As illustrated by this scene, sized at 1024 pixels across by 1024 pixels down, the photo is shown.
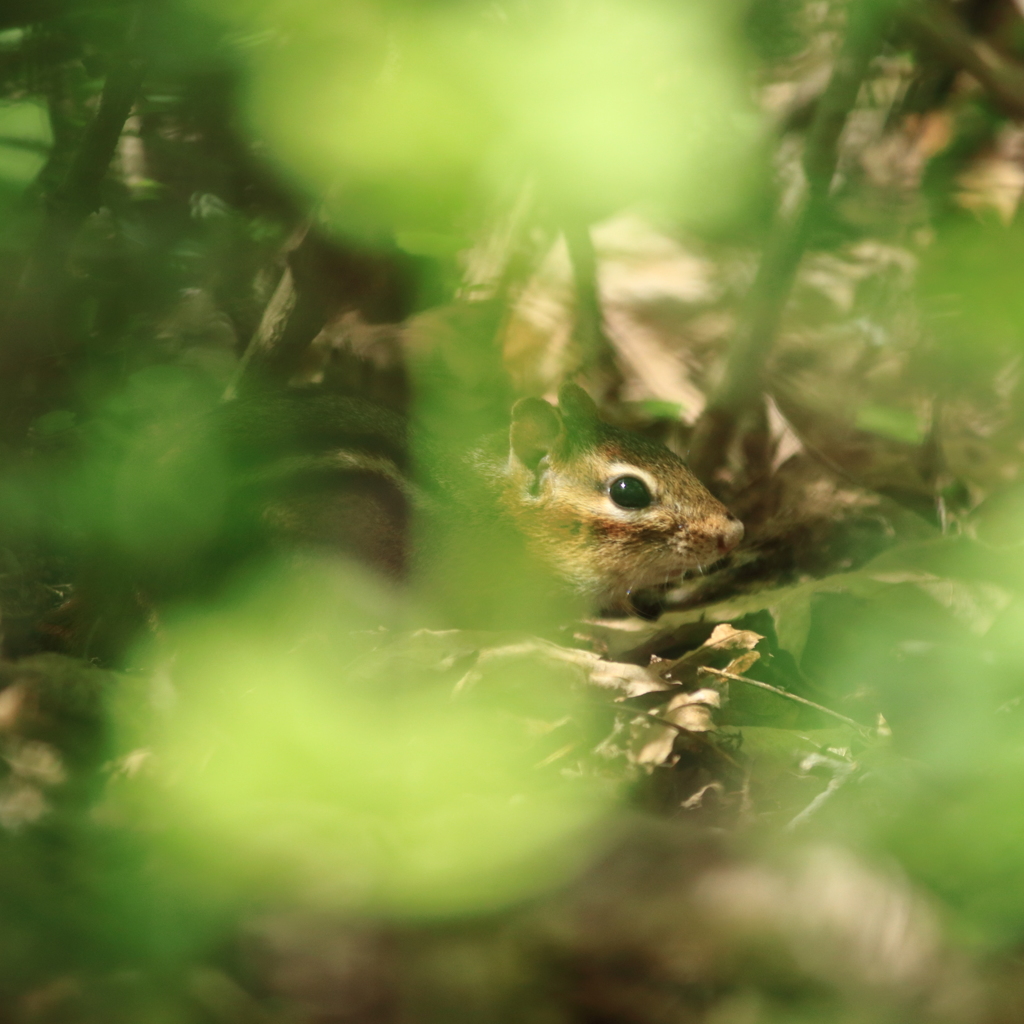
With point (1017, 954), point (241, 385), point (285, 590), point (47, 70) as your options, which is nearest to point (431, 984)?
point (1017, 954)

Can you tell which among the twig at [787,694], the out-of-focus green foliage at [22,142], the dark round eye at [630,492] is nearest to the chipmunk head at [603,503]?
the dark round eye at [630,492]

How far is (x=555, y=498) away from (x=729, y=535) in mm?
651

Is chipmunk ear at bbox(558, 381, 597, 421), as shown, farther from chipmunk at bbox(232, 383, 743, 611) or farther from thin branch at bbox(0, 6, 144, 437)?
thin branch at bbox(0, 6, 144, 437)

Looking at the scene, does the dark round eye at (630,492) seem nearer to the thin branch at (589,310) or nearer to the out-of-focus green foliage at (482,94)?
the thin branch at (589,310)

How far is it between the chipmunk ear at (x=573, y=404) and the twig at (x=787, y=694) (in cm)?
100

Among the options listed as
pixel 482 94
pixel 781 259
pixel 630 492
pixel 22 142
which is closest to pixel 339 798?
pixel 482 94

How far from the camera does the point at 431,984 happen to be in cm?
172

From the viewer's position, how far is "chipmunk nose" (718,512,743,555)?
10.7ft

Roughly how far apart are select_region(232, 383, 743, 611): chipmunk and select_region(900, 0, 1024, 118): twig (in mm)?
1617

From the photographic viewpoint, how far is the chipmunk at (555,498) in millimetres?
3131

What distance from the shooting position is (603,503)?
3.45m

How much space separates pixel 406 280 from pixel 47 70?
1.50 metres

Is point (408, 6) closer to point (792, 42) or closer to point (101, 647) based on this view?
point (101, 647)

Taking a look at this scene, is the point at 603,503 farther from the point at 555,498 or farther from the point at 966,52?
the point at 966,52
